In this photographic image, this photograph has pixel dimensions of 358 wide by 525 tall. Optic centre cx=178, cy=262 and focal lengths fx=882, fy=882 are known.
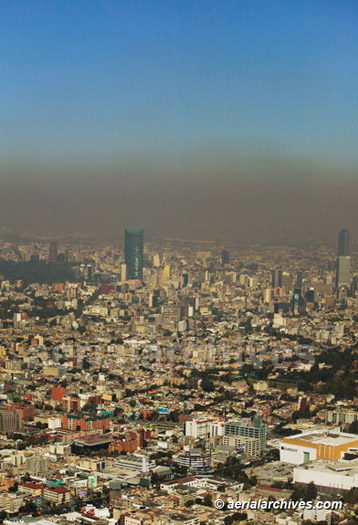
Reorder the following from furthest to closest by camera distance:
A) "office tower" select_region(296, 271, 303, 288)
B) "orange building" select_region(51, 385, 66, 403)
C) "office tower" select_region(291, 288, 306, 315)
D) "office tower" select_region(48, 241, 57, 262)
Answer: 1. "office tower" select_region(48, 241, 57, 262)
2. "office tower" select_region(296, 271, 303, 288)
3. "office tower" select_region(291, 288, 306, 315)
4. "orange building" select_region(51, 385, 66, 403)

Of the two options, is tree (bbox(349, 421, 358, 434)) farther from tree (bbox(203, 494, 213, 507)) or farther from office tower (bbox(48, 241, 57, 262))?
office tower (bbox(48, 241, 57, 262))

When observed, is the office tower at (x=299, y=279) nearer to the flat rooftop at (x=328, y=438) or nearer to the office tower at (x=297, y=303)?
the office tower at (x=297, y=303)

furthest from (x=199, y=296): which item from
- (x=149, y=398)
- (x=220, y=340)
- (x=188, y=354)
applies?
(x=149, y=398)

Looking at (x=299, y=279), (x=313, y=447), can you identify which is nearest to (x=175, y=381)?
(x=313, y=447)

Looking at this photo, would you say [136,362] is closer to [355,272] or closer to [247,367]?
[247,367]

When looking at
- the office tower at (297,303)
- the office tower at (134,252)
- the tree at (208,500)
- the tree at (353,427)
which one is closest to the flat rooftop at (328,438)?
the tree at (353,427)

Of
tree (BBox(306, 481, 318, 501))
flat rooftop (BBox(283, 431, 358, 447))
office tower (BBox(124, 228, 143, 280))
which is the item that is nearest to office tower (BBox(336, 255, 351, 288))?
office tower (BBox(124, 228, 143, 280))

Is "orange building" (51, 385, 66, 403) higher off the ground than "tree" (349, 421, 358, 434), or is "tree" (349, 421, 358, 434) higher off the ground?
"tree" (349, 421, 358, 434)
